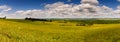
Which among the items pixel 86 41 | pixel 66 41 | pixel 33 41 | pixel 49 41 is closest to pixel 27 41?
pixel 33 41

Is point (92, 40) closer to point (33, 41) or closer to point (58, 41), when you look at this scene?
point (58, 41)

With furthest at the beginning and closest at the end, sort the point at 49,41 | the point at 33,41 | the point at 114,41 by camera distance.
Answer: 1. the point at 114,41
2. the point at 49,41
3. the point at 33,41

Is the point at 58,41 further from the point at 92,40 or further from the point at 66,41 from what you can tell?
the point at 92,40

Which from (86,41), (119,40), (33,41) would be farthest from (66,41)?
(119,40)

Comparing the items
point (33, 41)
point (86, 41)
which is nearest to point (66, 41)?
point (86, 41)

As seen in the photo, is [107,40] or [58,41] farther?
[107,40]

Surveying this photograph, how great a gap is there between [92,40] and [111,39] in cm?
320

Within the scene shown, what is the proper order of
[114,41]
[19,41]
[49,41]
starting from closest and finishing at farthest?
[19,41] → [49,41] → [114,41]

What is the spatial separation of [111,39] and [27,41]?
47.7 feet

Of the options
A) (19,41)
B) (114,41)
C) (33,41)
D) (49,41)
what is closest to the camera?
(19,41)

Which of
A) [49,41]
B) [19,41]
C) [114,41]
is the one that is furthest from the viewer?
[114,41]

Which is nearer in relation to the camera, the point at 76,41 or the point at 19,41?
the point at 19,41

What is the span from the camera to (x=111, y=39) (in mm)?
31812

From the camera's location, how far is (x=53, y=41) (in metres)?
28.9
